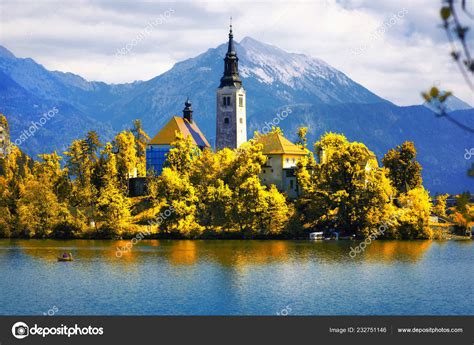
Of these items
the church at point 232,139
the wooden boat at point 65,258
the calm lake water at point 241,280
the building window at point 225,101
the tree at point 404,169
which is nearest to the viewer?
the calm lake water at point 241,280

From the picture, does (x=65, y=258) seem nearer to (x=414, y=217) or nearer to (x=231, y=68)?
(x=414, y=217)

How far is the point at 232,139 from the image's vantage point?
147250 millimetres

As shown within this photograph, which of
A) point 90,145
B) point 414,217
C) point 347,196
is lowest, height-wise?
point 414,217

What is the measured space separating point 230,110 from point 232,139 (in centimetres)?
546

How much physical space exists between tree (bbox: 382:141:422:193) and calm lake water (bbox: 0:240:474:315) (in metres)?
24.4

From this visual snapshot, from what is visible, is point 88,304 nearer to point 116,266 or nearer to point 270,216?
point 116,266

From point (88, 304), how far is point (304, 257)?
31.2m

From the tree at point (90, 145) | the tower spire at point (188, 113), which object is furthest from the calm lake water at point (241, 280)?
the tower spire at point (188, 113)

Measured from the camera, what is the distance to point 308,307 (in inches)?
2046

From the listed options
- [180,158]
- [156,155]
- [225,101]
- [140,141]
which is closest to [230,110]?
[225,101]

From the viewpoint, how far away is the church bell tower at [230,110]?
5812 inches

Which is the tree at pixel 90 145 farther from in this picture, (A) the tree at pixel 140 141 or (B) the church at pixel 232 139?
(A) the tree at pixel 140 141

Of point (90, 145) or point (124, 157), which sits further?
point (124, 157)
